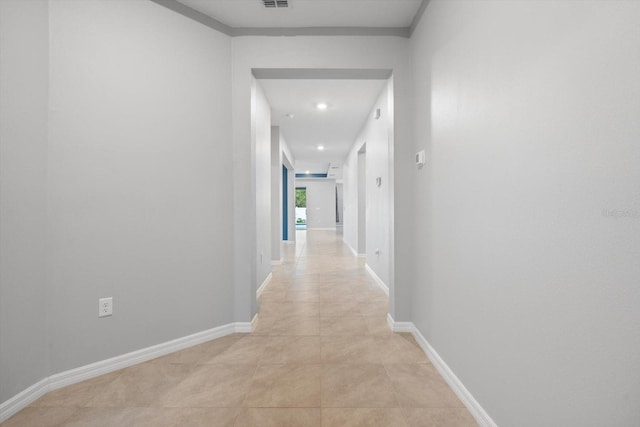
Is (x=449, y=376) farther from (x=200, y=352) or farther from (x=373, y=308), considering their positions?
(x=200, y=352)

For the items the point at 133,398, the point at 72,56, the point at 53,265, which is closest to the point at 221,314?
the point at 133,398

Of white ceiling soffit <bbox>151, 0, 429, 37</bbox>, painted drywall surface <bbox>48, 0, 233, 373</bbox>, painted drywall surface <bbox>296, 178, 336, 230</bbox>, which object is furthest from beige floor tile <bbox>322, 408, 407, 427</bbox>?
painted drywall surface <bbox>296, 178, 336, 230</bbox>

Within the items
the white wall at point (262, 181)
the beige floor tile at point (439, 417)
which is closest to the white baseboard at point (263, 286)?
the white wall at point (262, 181)

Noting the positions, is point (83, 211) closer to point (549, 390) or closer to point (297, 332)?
point (297, 332)

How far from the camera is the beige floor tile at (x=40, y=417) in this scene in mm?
1547

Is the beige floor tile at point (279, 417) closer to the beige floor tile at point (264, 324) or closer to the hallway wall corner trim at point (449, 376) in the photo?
the hallway wall corner trim at point (449, 376)

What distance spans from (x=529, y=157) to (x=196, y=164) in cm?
229

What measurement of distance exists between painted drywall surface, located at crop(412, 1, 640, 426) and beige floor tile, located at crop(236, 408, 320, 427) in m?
Answer: 0.90

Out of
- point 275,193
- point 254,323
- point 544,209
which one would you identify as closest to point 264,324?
point 254,323

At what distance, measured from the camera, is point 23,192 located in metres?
1.70

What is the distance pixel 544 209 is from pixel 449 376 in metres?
1.32

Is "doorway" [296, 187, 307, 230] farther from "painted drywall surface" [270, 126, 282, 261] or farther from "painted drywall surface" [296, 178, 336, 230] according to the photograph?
"painted drywall surface" [270, 126, 282, 261]

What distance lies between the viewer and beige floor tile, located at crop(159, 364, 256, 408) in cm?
171

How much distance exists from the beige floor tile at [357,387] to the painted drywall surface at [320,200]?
13841 millimetres
